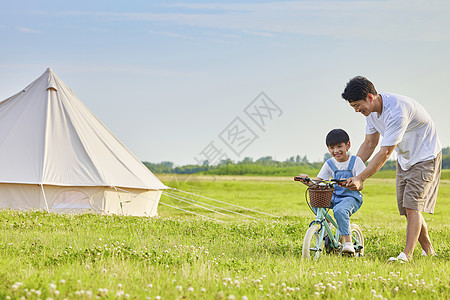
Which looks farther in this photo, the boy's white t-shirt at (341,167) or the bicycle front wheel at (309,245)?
the boy's white t-shirt at (341,167)

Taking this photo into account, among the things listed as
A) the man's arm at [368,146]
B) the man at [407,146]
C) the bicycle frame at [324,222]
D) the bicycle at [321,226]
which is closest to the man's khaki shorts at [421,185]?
the man at [407,146]

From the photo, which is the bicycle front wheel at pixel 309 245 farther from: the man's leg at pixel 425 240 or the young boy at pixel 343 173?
the man's leg at pixel 425 240

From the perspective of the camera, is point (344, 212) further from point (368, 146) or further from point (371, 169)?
point (368, 146)

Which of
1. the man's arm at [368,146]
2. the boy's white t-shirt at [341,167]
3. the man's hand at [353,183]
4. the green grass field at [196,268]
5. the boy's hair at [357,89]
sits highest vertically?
the boy's hair at [357,89]

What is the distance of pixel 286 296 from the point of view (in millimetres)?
3971

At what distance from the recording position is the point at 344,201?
20.6ft

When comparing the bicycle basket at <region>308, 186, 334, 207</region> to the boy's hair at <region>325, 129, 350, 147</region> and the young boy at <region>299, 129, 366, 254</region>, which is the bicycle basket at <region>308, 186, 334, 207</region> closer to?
the young boy at <region>299, 129, 366, 254</region>

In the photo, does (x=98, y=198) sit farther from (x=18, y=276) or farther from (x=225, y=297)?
(x=225, y=297)

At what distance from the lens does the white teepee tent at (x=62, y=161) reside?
11602 mm

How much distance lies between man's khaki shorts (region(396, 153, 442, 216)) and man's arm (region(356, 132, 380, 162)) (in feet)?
2.01

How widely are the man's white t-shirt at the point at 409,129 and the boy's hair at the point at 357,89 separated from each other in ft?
1.22

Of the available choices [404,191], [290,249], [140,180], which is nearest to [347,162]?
[404,191]

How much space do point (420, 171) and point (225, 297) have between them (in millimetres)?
3721

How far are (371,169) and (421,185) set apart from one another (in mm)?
975
